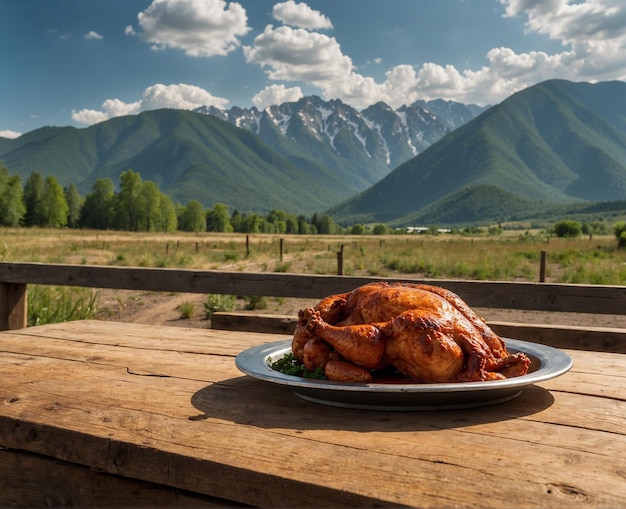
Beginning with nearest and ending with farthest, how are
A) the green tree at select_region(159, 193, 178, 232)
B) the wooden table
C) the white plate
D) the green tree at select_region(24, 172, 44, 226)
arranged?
the wooden table
the white plate
the green tree at select_region(24, 172, 44, 226)
the green tree at select_region(159, 193, 178, 232)

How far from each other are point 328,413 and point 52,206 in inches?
3477

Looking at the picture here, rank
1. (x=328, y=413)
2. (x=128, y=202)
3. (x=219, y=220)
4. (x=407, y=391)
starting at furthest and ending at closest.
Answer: (x=219, y=220), (x=128, y=202), (x=328, y=413), (x=407, y=391)

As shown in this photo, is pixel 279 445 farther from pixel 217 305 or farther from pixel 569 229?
pixel 569 229

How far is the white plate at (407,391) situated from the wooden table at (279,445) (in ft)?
0.10

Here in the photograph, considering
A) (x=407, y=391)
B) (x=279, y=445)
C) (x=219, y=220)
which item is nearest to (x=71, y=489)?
(x=279, y=445)

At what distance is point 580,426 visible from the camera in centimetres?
140

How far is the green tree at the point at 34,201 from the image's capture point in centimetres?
8244

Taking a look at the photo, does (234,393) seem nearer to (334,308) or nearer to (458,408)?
(334,308)

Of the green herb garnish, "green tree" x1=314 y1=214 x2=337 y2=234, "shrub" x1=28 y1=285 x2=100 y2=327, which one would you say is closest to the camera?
the green herb garnish

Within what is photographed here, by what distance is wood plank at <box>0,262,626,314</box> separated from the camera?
362 cm

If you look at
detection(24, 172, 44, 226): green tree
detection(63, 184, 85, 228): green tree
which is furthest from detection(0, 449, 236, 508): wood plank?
detection(63, 184, 85, 228): green tree

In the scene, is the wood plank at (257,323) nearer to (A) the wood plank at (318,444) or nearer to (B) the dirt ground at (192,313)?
(A) the wood plank at (318,444)

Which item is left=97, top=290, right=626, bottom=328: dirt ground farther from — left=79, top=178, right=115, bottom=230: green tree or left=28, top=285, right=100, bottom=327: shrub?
left=79, top=178, right=115, bottom=230: green tree

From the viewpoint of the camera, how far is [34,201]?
3292 inches
